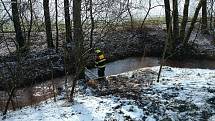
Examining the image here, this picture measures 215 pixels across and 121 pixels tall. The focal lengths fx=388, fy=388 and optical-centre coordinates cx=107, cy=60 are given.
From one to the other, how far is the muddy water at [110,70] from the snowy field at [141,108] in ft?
9.00

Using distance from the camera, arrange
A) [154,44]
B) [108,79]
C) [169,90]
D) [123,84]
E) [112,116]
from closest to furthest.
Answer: [112,116]
[169,90]
[123,84]
[108,79]
[154,44]

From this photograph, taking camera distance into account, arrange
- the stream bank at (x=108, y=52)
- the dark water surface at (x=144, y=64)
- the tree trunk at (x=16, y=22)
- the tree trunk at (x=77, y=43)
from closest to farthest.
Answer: the tree trunk at (x=77, y=43)
the stream bank at (x=108, y=52)
the dark water surface at (x=144, y=64)
the tree trunk at (x=16, y=22)

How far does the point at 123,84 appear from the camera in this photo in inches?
677

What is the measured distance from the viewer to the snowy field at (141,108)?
1347cm

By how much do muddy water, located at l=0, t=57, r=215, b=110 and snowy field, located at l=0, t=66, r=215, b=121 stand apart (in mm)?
2744

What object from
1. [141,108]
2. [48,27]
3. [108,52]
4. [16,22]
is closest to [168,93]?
[141,108]

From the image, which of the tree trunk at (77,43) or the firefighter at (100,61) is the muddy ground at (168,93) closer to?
the firefighter at (100,61)

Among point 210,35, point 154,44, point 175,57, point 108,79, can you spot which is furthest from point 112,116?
point 210,35

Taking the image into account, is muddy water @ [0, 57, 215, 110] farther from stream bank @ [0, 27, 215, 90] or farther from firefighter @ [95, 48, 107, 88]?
firefighter @ [95, 48, 107, 88]

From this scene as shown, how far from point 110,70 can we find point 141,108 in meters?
8.86

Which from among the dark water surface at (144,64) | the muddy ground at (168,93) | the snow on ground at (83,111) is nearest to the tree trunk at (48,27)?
the dark water surface at (144,64)

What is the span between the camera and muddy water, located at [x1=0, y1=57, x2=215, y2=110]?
18031mm

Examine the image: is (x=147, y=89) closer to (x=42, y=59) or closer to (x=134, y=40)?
(x=42, y=59)

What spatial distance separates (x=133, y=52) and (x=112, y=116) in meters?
13.3
